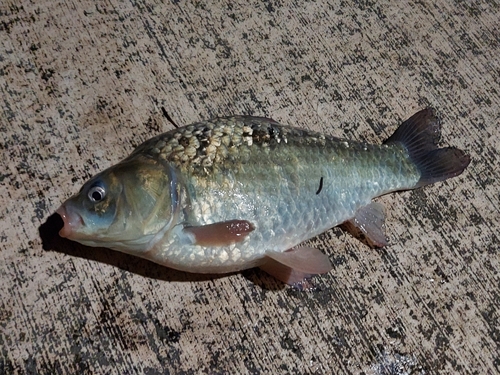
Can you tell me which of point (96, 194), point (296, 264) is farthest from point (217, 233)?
point (96, 194)

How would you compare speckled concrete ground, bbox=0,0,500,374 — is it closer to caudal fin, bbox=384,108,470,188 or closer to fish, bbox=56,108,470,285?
caudal fin, bbox=384,108,470,188

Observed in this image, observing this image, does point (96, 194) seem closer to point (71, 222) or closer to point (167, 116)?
point (71, 222)

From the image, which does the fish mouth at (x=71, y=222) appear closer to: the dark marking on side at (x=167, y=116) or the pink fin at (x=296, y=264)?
the pink fin at (x=296, y=264)

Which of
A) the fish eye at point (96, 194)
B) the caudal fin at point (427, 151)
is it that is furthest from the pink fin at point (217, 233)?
the caudal fin at point (427, 151)

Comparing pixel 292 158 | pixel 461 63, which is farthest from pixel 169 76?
pixel 461 63

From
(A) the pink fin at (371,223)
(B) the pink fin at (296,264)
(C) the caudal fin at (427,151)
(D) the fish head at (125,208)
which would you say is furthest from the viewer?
(C) the caudal fin at (427,151)

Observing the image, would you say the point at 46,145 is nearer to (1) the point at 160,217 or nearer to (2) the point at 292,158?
(1) the point at 160,217
